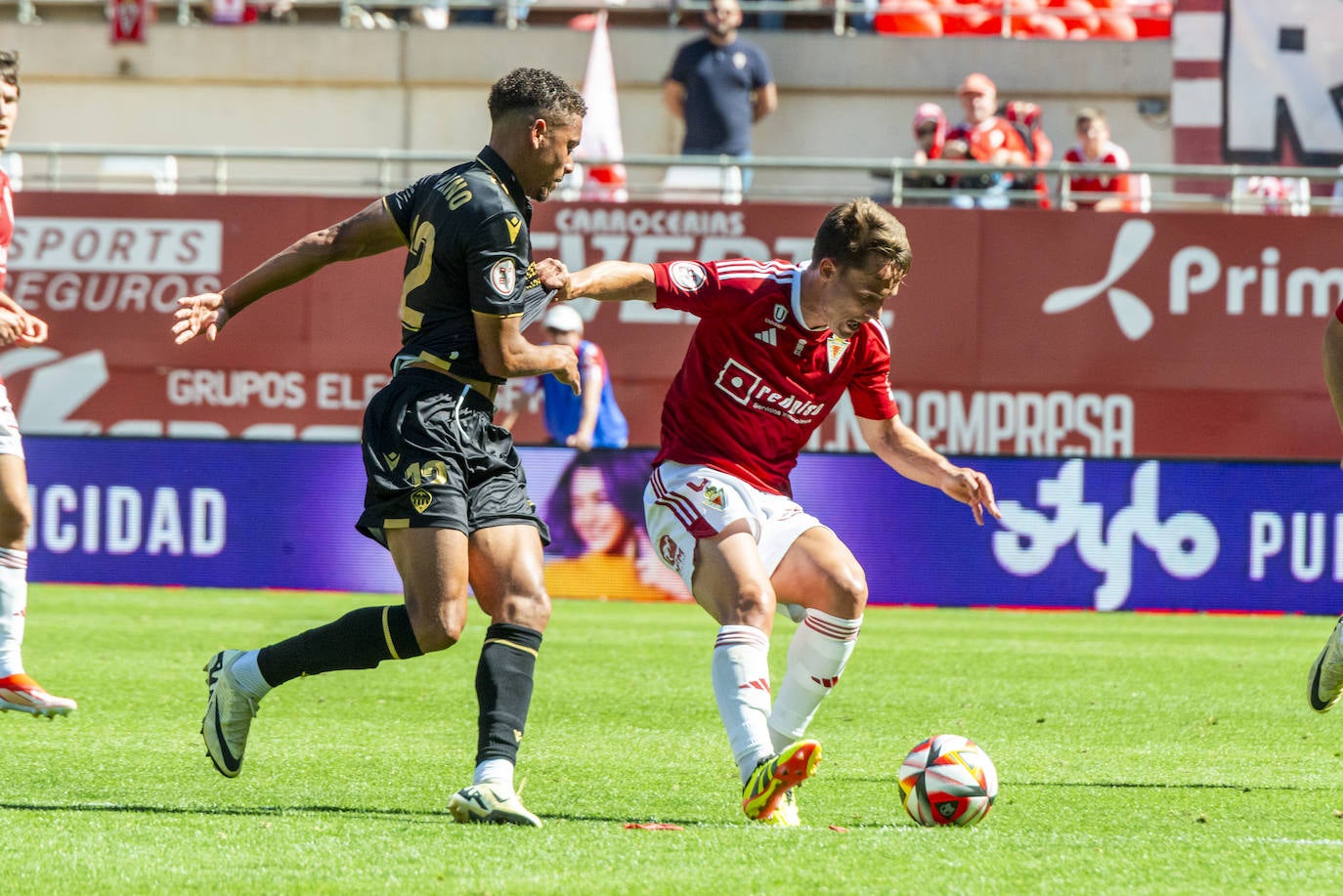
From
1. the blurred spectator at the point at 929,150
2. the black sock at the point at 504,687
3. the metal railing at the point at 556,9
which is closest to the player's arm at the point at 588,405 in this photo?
the blurred spectator at the point at 929,150

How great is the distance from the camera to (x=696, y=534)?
5938mm

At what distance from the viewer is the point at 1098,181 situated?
56.8 feet

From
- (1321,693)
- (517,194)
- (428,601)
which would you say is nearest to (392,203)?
(517,194)

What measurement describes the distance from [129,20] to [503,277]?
16.3 m

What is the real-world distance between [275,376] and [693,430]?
12043 mm

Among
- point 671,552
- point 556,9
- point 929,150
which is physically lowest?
point 671,552

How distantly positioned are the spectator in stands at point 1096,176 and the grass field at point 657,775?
6021 mm

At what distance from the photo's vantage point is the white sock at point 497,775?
523 centimetres

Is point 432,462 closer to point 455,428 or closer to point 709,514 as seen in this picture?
point 455,428

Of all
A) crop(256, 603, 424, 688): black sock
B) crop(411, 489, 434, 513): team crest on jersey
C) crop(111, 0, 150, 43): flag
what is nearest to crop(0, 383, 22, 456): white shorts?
crop(256, 603, 424, 688): black sock

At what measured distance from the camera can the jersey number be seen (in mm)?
5508

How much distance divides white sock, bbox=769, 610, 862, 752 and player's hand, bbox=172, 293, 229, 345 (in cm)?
209

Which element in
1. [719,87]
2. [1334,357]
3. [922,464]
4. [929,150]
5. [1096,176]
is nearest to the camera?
[922,464]

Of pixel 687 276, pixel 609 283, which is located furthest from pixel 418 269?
pixel 687 276
